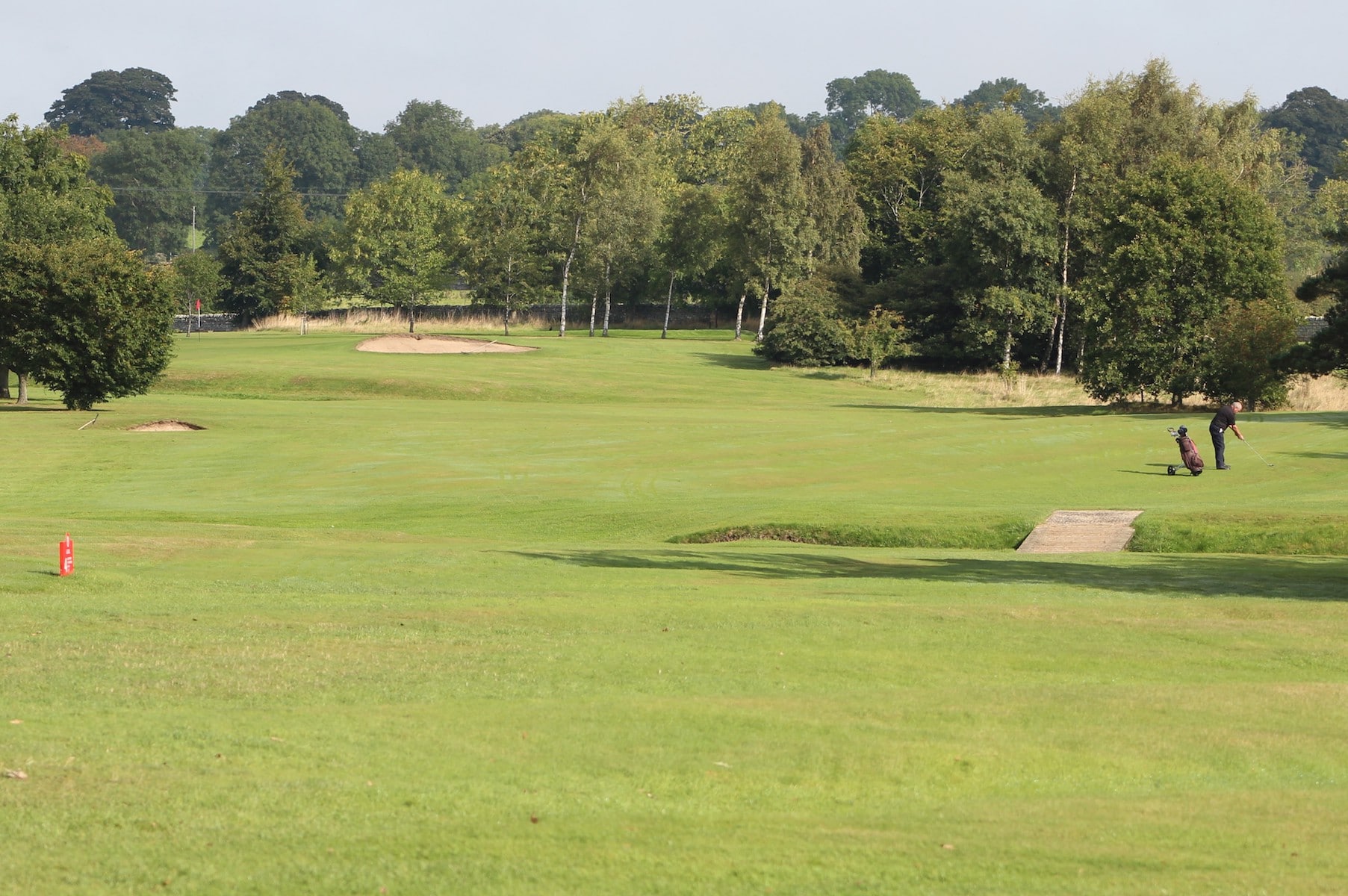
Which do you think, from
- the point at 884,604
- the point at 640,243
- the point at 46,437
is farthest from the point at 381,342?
the point at 884,604

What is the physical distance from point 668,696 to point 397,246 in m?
105

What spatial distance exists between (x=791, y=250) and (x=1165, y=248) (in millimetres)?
43034

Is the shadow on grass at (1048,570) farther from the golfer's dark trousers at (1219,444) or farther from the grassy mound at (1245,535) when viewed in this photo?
the golfer's dark trousers at (1219,444)

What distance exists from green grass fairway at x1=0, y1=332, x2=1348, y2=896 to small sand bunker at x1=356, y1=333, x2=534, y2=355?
59.8 meters

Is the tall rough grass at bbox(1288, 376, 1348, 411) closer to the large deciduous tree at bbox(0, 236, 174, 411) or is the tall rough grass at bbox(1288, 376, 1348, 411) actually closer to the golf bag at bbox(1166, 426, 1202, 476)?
the golf bag at bbox(1166, 426, 1202, 476)

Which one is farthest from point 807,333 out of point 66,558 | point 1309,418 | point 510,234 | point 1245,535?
point 66,558

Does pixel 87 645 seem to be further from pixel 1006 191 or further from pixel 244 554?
pixel 1006 191

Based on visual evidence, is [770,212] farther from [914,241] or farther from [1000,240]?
[1000,240]

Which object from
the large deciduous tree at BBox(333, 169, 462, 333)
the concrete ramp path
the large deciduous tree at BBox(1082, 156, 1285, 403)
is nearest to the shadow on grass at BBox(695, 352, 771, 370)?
the large deciduous tree at BBox(333, 169, 462, 333)

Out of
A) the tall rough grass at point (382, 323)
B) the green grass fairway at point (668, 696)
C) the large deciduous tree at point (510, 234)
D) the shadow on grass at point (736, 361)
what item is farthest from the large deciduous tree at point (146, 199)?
the green grass fairway at point (668, 696)

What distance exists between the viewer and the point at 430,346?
3740 inches

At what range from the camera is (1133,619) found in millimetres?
17016

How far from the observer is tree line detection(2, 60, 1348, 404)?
61656 mm

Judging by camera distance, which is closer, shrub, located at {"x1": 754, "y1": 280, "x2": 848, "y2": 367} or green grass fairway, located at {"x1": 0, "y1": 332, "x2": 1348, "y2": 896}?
green grass fairway, located at {"x1": 0, "y1": 332, "x2": 1348, "y2": 896}
